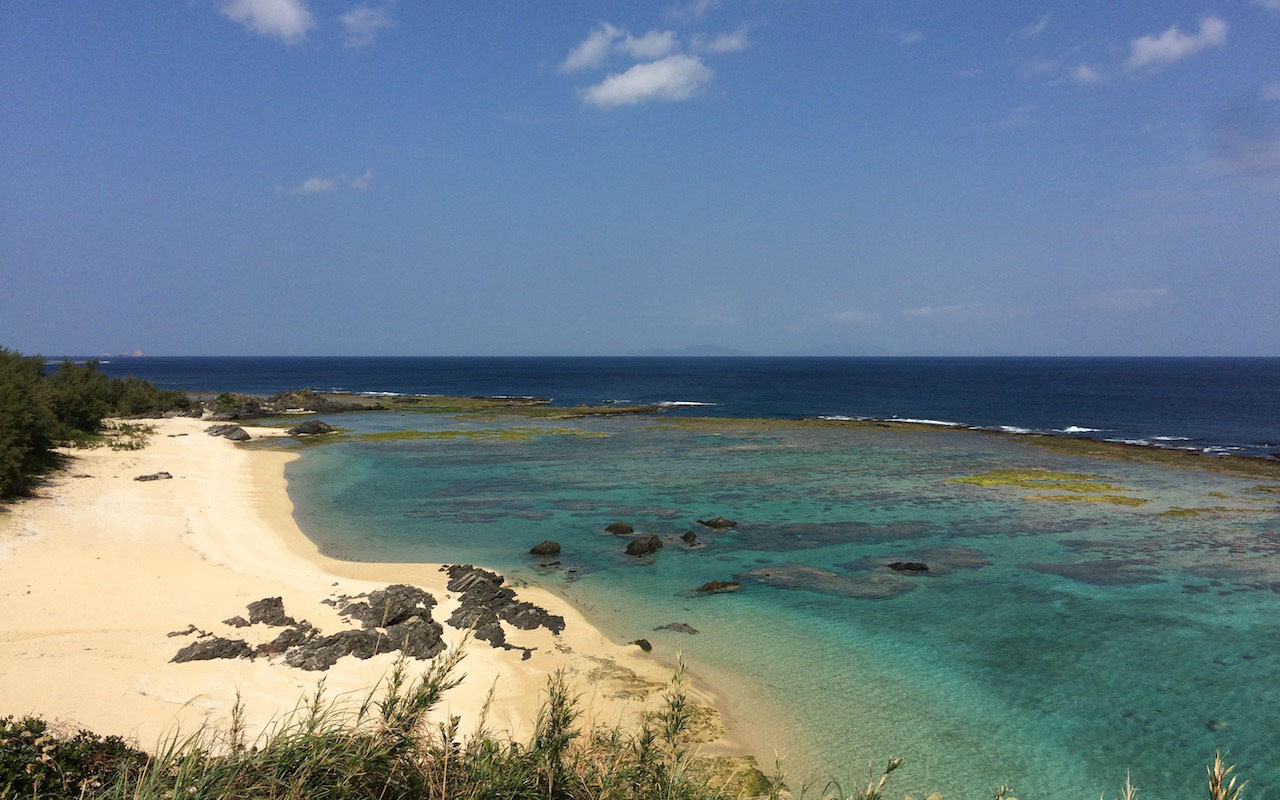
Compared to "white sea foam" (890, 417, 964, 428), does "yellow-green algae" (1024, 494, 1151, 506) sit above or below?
below

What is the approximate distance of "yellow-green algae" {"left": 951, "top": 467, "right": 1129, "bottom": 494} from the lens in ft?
142

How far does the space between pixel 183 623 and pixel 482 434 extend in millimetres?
50865

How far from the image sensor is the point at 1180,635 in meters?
21.0

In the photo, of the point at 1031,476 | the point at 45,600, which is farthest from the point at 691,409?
the point at 45,600

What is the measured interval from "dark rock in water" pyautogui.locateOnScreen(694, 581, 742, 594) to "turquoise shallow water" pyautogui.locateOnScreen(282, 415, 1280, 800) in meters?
0.60

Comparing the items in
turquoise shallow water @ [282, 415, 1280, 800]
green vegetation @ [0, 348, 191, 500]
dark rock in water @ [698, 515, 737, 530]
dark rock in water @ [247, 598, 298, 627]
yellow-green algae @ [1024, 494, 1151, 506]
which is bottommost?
turquoise shallow water @ [282, 415, 1280, 800]

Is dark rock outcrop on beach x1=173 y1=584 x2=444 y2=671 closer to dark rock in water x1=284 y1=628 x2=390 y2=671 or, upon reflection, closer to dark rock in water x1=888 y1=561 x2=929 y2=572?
dark rock in water x1=284 y1=628 x2=390 y2=671

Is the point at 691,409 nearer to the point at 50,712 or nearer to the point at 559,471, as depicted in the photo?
the point at 559,471

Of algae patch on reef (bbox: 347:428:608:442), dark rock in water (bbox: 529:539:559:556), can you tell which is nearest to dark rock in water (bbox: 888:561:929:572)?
dark rock in water (bbox: 529:539:559:556)

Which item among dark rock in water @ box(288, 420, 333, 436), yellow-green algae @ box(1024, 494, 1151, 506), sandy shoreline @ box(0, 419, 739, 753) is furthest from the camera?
dark rock in water @ box(288, 420, 333, 436)

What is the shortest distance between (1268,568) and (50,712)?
41.2 meters

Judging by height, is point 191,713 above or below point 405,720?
below

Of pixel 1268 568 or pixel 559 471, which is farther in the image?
pixel 559 471

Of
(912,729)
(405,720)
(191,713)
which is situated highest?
(405,720)
